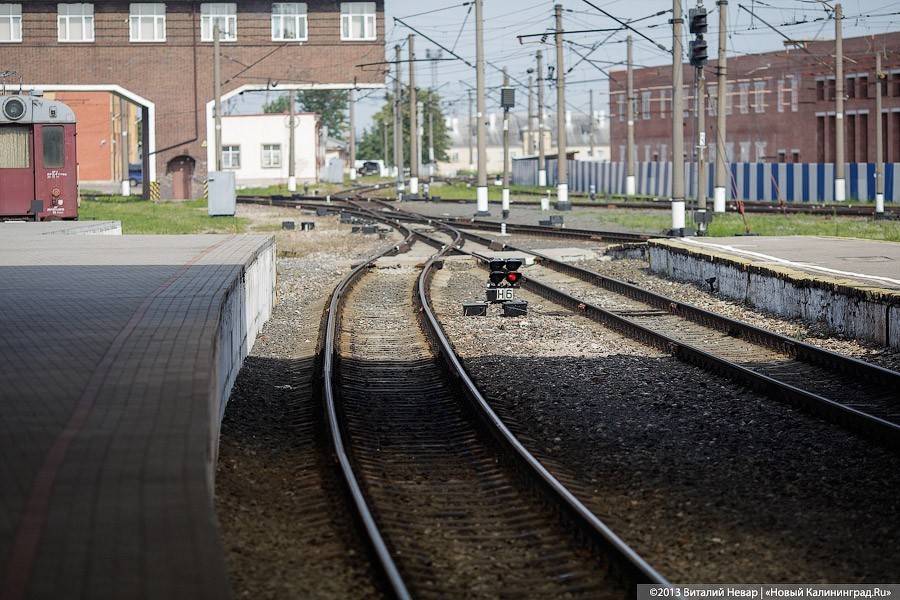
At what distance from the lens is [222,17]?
56562 mm

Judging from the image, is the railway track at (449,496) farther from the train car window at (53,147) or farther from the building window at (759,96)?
the building window at (759,96)

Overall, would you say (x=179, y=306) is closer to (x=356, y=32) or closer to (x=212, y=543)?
(x=212, y=543)

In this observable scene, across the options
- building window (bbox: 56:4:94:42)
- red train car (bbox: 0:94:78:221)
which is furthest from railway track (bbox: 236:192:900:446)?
building window (bbox: 56:4:94:42)

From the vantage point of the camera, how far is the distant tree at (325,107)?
154000 mm

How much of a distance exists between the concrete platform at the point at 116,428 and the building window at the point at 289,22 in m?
43.0

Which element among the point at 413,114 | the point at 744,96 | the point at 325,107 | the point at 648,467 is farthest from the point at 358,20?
the point at 325,107

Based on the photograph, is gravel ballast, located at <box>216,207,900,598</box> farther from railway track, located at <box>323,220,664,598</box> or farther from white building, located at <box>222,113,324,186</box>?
white building, located at <box>222,113,324,186</box>

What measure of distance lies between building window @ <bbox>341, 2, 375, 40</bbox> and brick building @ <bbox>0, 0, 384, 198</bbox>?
1.8 inches

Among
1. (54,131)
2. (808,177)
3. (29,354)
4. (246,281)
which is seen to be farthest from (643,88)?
(29,354)

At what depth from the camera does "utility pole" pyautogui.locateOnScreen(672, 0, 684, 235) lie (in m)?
27.0

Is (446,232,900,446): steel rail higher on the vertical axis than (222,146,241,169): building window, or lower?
lower

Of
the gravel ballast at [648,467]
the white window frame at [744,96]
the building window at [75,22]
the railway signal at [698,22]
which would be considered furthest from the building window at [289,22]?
the gravel ballast at [648,467]

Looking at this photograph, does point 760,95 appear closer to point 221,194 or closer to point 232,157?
point 232,157

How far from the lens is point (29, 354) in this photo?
9.53 meters
